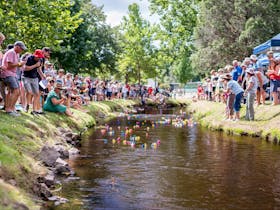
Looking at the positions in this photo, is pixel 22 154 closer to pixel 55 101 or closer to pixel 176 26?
pixel 55 101

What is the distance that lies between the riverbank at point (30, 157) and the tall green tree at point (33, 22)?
7.49 metres

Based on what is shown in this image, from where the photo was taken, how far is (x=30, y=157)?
9680 millimetres

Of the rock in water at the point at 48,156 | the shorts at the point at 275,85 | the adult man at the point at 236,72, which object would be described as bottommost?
the rock in water at the point at 48,156

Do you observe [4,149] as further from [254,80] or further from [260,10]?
[260,10]

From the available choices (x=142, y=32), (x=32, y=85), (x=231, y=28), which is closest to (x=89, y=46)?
(x=231, y=28)

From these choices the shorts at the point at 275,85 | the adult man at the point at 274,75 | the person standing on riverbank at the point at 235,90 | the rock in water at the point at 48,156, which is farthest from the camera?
the person standing on riverbank at the point at 235,90

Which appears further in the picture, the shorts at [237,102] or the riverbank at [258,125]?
the shorts at [237,102]

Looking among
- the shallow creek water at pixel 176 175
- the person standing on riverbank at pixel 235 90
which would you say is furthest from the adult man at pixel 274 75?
the shallow creek water at pixel 176 175

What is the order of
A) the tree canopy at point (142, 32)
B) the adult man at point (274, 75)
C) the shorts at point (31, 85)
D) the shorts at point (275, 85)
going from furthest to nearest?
the tree canopy at point (142, 32) < the shorts at point (275, 85) < the adult man at point (274, 75) < the shorts at point (31, 85)

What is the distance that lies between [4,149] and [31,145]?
7.24 ft

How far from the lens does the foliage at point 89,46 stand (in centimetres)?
3775

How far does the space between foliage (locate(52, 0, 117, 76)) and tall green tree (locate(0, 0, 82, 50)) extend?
10.7 meters

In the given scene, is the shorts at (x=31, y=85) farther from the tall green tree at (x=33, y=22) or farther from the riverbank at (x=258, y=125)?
the riverbank at (x=258, y=125)

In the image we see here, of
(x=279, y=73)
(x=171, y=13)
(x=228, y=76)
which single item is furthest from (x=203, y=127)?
(x=171, y=13)
